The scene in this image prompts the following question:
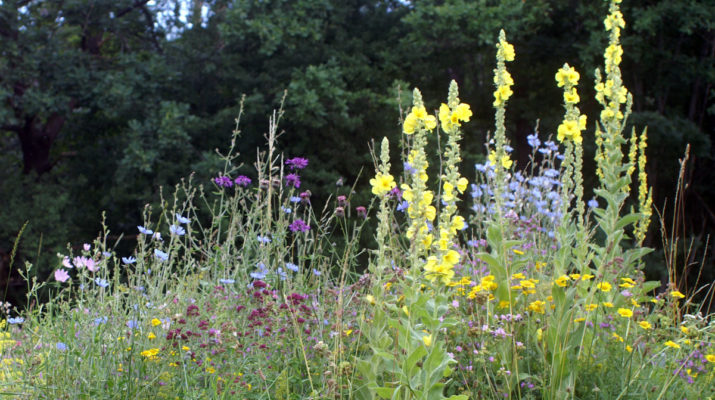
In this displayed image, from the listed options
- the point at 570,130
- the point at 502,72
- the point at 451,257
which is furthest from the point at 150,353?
the point at 570,130

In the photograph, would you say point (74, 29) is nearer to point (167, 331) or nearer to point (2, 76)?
point (2, 76)

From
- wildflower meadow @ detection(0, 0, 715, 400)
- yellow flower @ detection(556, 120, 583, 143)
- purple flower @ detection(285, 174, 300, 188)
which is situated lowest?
wildflower meadow @ detection(0, 0, 715, 400)

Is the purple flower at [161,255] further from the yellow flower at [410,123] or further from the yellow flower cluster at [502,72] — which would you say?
the yellow flower cluster at [502,72]

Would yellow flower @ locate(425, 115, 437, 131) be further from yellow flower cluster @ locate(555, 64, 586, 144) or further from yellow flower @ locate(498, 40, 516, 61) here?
yellow flower cluster @ locate(555, 64, 586, 144)

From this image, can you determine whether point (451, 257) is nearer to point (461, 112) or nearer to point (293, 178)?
point (461, 112)

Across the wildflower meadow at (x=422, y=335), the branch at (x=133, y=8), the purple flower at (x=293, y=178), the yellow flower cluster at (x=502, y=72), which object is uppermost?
the branch at (x=133, y=8)

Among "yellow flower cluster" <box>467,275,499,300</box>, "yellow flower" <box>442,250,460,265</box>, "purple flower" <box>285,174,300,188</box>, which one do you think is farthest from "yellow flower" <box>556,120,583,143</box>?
"purple flower" <box>285,174,300,188</box>

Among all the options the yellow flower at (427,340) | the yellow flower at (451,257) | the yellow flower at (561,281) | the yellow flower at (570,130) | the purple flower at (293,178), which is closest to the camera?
the yellow flower at (427,340)

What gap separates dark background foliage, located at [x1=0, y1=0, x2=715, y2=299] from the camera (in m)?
10.4

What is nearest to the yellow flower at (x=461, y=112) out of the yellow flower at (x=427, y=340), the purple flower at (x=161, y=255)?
the yellow flower at (x=427, y=340)

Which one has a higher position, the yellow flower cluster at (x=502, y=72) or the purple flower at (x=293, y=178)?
the yellow flower cluster at (x=502, y=72)

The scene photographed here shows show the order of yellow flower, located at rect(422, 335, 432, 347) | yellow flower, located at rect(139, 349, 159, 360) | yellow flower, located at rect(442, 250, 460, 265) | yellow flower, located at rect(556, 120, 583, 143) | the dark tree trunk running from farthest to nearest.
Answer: the dark tree trunk → yellow flower, located at rect(556, 120, 583, 143) → yellow flower, located at rect(139, 349, 159, 360) → yellow flower, located at rect(442, 250, 460, 265) → yellow flower, located at rect(422, 335, 432, 347)

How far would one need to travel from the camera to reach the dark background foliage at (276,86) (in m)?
10.4

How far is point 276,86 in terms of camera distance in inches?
440
